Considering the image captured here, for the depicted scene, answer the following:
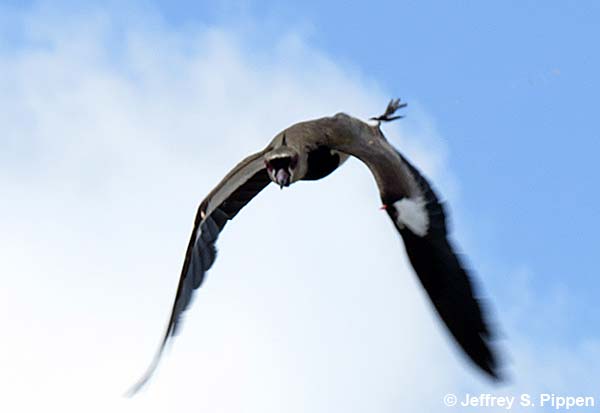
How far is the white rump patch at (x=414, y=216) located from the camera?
16.6 meters

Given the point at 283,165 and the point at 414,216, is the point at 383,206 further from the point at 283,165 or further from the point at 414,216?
the point at 283,165

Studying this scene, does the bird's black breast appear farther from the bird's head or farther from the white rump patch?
the white rump patch

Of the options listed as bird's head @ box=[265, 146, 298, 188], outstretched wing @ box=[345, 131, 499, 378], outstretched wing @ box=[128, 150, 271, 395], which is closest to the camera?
outstretched wing @ box=[345, 131, 499, 378]

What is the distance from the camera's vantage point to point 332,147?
18.3m

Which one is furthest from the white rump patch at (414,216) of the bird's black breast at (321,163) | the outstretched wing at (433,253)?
the bird's black breast at (321,163)

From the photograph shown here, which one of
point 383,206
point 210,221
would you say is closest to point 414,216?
point 383,206

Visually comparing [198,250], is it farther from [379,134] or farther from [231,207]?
[379,134]

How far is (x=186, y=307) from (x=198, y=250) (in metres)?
0.81

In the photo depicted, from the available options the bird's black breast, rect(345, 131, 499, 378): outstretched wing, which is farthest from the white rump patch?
the bird's black breast

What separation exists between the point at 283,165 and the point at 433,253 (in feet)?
8.55

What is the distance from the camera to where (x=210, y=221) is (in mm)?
20078

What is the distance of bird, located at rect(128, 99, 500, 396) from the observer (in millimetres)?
A: 16188

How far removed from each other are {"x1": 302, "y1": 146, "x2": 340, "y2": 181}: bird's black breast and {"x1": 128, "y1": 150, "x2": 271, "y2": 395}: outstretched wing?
94 cm

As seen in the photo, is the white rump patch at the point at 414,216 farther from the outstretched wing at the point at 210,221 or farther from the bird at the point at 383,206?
the outstretched wing at the point at 210,221
